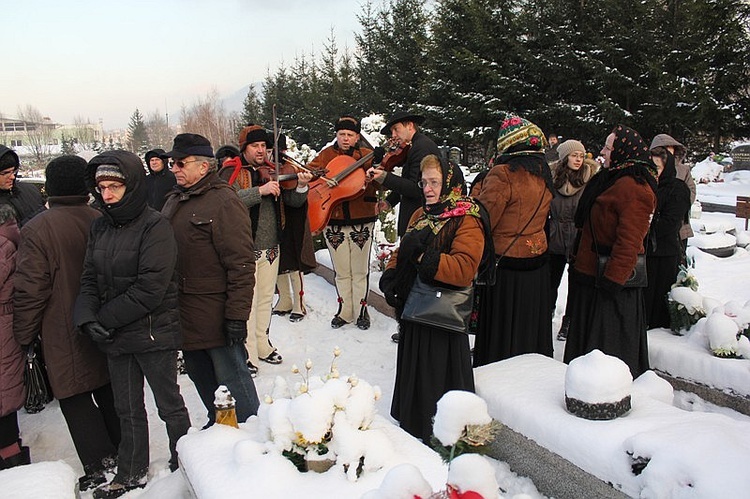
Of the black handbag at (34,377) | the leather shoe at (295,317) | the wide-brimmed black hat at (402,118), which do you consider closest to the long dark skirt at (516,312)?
the wide-brimmed black hat at (402,118)

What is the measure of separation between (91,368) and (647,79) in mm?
18420

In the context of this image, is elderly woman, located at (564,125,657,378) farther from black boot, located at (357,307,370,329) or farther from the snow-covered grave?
black boot, located at (357,307,370,329)

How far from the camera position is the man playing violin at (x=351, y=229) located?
536cm

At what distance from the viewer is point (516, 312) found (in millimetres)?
3957

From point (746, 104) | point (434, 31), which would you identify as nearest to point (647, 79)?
point (746, 104)

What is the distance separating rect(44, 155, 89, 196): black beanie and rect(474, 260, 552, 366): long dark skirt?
2.76 m

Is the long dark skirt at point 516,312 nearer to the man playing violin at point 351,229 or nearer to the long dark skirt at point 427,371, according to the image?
the long dark skirt at point 427,371

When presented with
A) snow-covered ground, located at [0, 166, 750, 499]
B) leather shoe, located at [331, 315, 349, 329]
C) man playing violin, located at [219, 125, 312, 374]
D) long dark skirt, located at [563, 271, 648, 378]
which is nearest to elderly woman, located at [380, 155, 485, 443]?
snow-covered ground, located at [0, 166, 750, 499]

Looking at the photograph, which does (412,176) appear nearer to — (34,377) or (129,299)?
(129,299)

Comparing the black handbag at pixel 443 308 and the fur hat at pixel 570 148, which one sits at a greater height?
the fur hat at pixel 570 148

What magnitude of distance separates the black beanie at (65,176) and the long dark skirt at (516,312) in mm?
2761

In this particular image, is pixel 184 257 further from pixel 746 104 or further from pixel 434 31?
pixel 434 31

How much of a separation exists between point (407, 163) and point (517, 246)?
1427 mm

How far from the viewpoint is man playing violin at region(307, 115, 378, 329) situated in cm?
536
